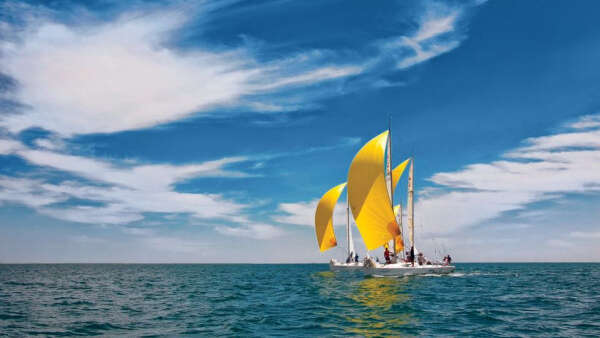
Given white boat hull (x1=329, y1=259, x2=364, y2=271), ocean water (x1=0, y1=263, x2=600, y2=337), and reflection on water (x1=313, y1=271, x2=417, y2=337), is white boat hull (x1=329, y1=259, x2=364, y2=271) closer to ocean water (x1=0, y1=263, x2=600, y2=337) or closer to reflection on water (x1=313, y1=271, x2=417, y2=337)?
reflection on water (x1=313, y1=271, x2=417, y2=337)

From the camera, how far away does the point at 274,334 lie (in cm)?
1524

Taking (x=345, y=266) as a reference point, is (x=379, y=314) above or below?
above

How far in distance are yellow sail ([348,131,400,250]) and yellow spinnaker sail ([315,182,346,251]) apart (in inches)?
1014

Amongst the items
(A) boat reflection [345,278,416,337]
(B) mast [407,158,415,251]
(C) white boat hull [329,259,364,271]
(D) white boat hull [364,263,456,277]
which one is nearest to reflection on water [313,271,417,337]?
(A) boat reflection [345,278,416,337]

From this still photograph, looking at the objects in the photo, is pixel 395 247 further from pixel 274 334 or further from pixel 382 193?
pixel 274 334

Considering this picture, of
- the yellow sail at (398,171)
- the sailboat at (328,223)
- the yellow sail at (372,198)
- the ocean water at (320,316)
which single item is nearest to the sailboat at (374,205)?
the yellow sail at (372,198)

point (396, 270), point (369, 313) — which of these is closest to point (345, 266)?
point (396, 270)

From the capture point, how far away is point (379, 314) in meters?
18.8

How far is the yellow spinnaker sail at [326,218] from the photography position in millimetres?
68625

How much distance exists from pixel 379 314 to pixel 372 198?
23.0 m

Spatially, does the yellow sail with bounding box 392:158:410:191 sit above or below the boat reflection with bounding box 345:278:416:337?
above

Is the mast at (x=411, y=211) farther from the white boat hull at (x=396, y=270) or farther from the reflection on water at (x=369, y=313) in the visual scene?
the reflection on water at (x=369, y=313)

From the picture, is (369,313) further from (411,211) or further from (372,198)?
(411,211)

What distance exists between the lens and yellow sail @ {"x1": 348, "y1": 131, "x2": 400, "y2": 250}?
41.2m
